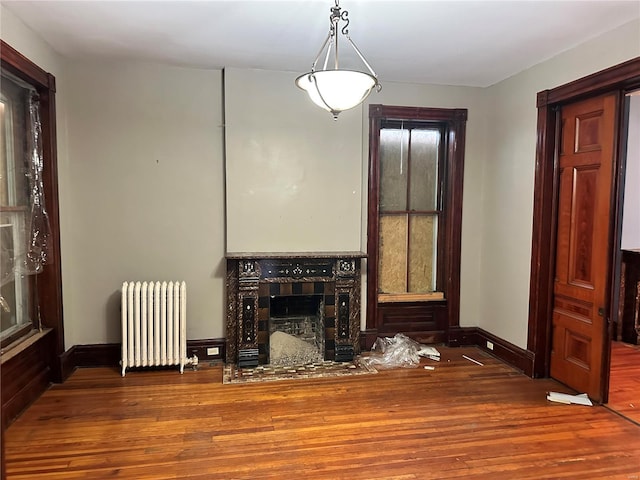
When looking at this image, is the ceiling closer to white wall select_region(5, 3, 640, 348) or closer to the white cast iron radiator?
white wall select_region(5, 3, 640, 348)

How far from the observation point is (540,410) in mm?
3342

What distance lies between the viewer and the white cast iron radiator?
12.8 feet

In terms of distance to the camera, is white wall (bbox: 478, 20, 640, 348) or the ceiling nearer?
the ceiling

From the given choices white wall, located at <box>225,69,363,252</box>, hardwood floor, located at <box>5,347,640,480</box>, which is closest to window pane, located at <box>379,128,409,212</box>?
white wall, located at <box>225,69,363,252</box>

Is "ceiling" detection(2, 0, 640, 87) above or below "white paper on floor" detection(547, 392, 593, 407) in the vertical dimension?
above

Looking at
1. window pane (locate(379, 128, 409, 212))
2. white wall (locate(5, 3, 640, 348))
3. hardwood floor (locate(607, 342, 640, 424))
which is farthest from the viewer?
window pane (locate(379, 128, 409, 212))

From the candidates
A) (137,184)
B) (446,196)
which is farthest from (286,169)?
(446,196)

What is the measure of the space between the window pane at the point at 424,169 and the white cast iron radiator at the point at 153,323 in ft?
8.30

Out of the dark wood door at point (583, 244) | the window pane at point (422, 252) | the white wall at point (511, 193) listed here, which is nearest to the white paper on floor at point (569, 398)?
the dark wood door at point (583, 244)

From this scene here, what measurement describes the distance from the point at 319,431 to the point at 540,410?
166cm

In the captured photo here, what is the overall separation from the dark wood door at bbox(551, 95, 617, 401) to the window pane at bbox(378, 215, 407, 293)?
1510 mm

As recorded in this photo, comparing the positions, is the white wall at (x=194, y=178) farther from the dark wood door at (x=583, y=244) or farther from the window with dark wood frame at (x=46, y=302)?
the dark wood door at (x=583, y=244)

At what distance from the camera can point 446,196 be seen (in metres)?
4.79

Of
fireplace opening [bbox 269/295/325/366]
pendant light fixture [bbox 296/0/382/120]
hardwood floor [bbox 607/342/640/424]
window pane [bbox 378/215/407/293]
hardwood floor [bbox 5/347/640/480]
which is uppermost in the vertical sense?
pendant light fixture [bbox 296/0/382/120]
